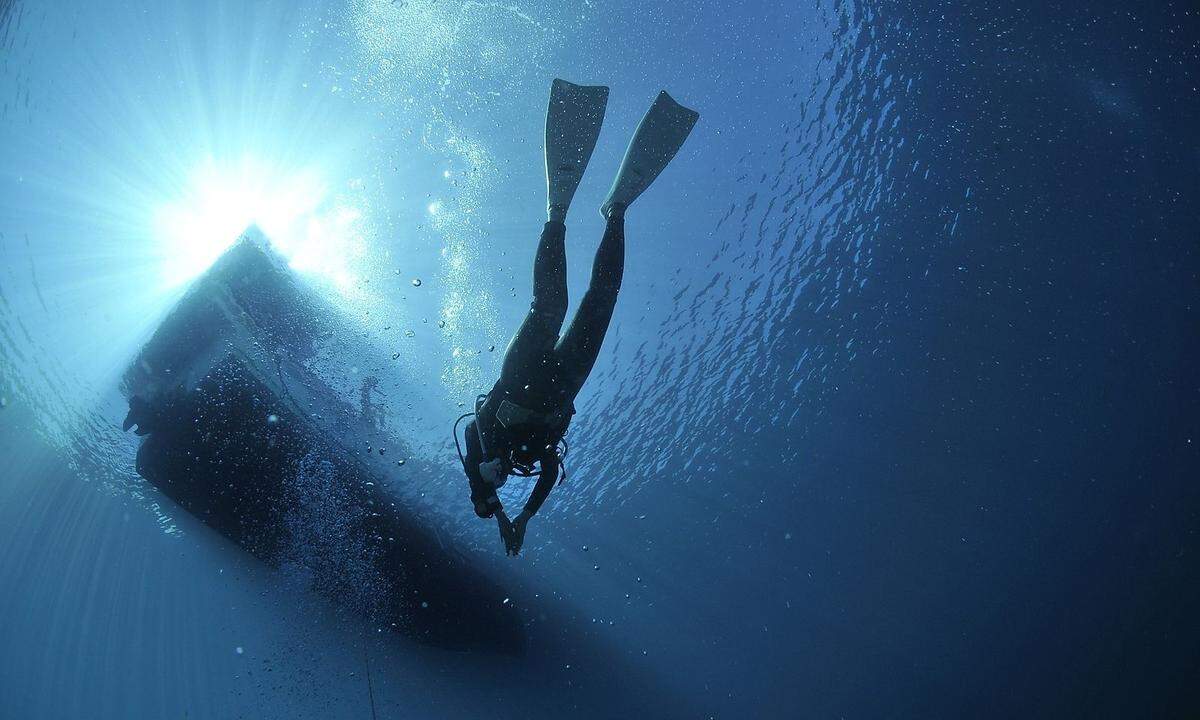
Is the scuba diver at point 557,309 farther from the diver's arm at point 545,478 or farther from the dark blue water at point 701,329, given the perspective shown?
the dark blue water at point 701,329

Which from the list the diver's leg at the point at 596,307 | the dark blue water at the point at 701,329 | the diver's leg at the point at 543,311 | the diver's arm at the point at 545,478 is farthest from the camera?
the dark blue water at the point at 701,329

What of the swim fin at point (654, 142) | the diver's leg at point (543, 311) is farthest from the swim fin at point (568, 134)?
the swim fin at point (654, 142)

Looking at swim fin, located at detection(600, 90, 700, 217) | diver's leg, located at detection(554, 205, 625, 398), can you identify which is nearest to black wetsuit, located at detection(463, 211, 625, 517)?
diver's leg, located at detection(554, 205, 625, 398)

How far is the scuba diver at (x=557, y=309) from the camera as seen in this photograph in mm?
4273

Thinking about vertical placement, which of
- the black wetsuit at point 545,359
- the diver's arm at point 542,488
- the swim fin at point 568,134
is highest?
the swim fin at point 568,134

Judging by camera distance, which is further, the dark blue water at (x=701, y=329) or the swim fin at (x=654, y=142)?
the dark blue water at (x=701, y=329)

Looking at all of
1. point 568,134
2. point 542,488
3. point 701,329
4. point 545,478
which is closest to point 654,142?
point 568,134

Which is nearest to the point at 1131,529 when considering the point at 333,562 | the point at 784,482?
the point at 784,482

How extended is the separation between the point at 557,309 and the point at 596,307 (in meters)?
0.34

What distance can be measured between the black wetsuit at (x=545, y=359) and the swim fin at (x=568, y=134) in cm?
33

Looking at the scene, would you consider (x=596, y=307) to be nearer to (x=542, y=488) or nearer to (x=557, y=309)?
(x=557, y=309)

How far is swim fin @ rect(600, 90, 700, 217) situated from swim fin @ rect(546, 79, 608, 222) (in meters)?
0.42

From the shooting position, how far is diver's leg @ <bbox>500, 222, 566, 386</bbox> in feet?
13.8

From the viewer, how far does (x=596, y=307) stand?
4336mm
